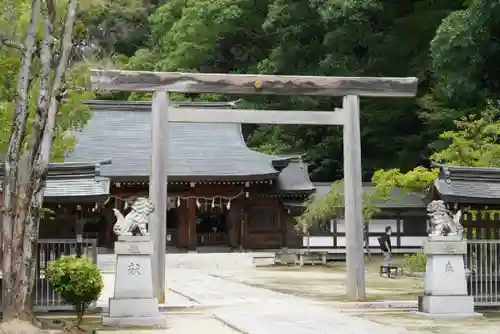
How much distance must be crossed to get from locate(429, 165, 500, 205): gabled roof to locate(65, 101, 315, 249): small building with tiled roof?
17.1m

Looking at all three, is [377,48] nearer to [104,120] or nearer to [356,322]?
[104,120]

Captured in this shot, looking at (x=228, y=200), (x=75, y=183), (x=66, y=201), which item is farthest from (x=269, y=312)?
(x=228, y=200)

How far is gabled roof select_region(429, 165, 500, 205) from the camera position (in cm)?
1513

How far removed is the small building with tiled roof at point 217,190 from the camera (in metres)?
32.8

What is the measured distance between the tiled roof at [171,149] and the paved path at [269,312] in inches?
475

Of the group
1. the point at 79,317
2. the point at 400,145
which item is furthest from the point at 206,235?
the point at 79,317

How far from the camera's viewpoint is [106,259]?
3017 centimetres

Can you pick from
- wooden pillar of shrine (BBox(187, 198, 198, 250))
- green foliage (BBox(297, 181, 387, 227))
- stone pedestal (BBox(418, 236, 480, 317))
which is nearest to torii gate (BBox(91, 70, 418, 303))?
stone pedestal (BBox(418, 236, 480, 317))

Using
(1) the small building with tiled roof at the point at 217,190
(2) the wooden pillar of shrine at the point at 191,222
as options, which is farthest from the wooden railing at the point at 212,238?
(2) the wooden pillar of shrine at the point at 191,222

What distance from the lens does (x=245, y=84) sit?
1567 centimetres

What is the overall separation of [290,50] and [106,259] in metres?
18.0

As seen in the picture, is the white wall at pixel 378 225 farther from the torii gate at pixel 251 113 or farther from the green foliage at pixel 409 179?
the torii gate at pixel 251 113

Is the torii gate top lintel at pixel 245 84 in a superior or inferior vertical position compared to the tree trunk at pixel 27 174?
superior

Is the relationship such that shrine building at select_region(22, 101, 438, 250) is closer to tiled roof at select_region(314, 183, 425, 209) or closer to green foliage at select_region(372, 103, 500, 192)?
tiled roof at select_region(314, 183, 425, 209)
